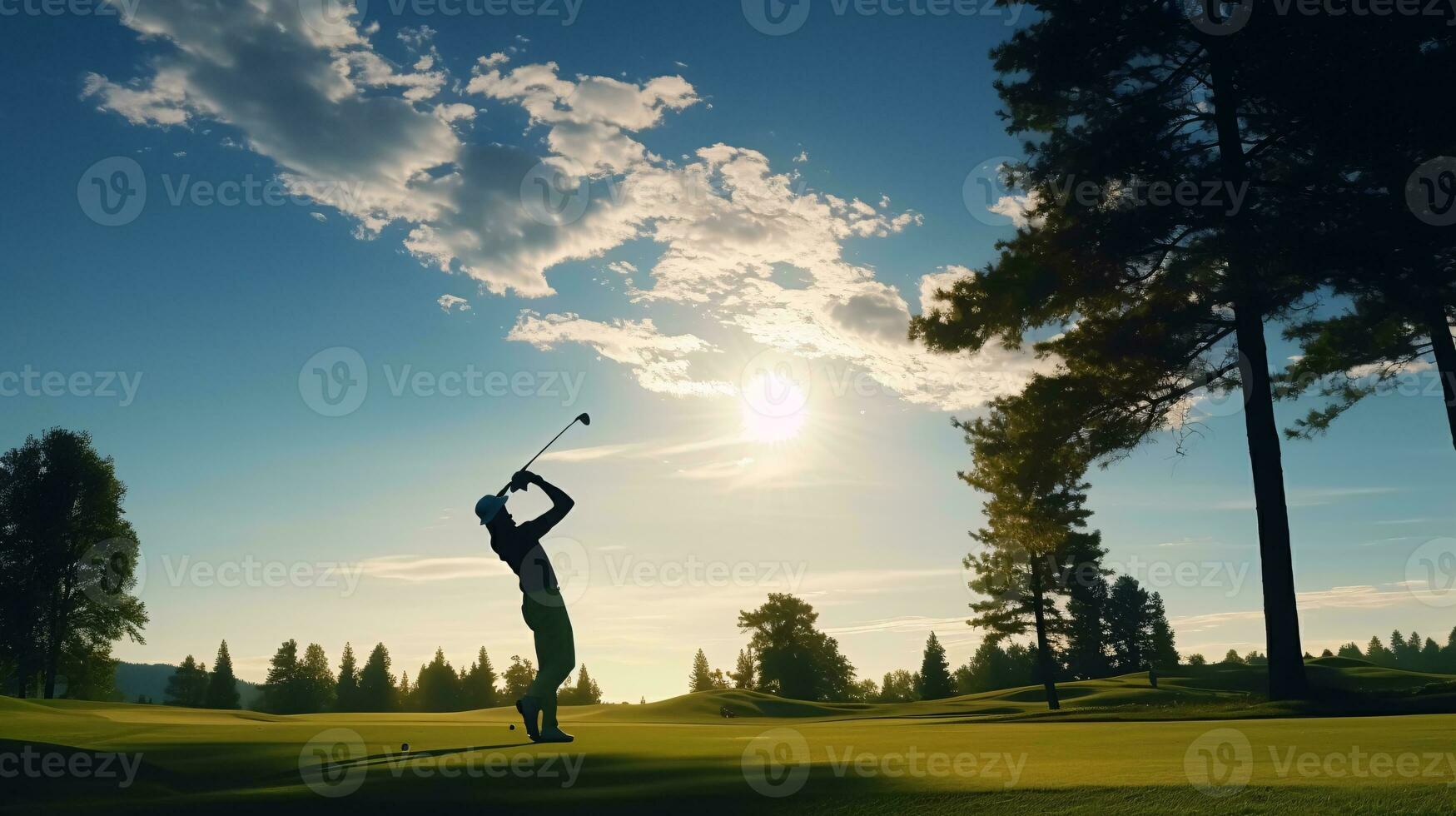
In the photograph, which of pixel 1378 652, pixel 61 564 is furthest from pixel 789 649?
pixel 1378 652

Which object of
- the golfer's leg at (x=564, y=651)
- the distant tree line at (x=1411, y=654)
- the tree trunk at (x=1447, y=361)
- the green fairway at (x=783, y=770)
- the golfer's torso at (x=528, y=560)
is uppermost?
the tree trunk at (x=1447, y=361)

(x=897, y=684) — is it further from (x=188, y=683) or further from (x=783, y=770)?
(x=783, y=770)

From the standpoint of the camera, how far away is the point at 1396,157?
1767 cm

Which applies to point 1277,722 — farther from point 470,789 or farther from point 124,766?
point 124,766

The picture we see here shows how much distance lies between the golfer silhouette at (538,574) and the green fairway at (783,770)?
1064mm

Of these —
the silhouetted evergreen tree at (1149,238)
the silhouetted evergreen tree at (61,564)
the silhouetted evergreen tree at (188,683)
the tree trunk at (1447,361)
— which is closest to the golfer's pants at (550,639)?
the silhouetted evergreen tree at (1149,238)

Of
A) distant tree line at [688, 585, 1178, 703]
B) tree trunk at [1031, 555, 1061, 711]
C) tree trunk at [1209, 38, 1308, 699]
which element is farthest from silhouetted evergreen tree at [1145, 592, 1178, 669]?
tree trunk at [1209, 38, 1308, 699]

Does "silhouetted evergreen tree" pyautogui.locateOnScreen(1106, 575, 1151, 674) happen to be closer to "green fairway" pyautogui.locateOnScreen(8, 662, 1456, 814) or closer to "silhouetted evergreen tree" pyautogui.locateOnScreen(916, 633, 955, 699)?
"silhouetted evergreen tree" pyautogui.locateOnScreen(916, 633, 955, 699)

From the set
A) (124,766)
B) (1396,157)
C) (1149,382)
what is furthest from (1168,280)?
(124,766)

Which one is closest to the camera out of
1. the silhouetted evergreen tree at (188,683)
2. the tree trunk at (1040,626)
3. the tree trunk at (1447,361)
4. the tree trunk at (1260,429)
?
the tree trunk at (1260,429)

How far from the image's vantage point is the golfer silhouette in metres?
9.46

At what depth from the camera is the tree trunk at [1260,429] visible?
18.4 m

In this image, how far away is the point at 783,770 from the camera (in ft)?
28.7

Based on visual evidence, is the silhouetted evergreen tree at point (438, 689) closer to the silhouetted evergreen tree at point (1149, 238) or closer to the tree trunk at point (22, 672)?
the tree trunk at point (22, 672)
